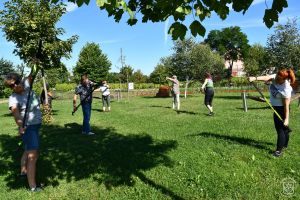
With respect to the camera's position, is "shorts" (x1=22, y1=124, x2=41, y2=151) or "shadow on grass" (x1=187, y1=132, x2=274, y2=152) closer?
"shorts" (x1=22, y1=124, x2=41, y2=151)

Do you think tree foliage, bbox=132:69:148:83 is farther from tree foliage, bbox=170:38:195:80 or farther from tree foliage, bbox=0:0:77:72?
tree foliage, bbox=0:0:77:72

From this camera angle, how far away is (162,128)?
39.7 feet

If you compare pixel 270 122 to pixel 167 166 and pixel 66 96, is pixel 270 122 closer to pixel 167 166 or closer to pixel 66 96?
pixel 167 166

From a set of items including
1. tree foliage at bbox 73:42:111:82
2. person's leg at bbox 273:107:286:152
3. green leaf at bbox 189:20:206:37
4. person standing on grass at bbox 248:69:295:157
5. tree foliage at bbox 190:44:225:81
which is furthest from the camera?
tree foliage at bbox 73:42:111:82

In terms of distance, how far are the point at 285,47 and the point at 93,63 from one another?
164 feet

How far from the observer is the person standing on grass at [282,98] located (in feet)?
24.3

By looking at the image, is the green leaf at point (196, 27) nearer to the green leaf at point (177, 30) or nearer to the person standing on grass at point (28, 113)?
the green leaf at point (177, 30)

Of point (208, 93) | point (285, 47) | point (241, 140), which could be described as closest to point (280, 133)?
point (241, 140)

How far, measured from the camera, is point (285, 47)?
985 inches

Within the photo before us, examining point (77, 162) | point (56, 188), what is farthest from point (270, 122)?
point (56, 188)

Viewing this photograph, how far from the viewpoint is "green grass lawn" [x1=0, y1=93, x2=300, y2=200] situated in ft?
20.1

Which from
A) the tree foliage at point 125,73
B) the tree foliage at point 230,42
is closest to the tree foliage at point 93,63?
the tree foliage at point 125,73

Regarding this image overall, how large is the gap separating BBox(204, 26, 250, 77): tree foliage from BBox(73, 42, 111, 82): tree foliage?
1684 inches

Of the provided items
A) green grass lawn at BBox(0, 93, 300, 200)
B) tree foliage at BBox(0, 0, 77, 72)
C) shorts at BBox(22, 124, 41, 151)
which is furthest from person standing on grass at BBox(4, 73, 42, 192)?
tree foliage at BBox(0, 0, 77, 72)
